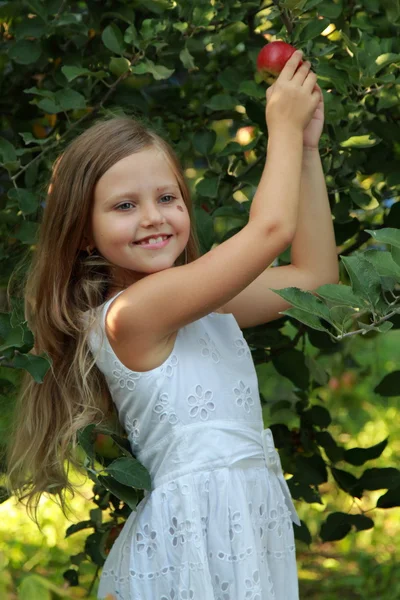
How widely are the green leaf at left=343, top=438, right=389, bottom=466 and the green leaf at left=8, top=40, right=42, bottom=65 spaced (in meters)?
1.13

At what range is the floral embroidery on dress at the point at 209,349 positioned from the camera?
162cm

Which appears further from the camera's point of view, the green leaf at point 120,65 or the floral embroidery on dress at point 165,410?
the green leaf at point 120,65

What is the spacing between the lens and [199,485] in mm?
1524

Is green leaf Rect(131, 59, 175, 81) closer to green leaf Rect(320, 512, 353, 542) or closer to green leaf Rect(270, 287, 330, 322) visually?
green leaf Rect(270, 287, 330, 322)

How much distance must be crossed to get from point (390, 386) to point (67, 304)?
778 millimetres

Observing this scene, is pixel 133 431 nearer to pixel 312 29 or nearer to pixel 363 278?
pixel 363 278

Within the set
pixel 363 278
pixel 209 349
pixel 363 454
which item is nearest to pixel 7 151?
pixel 209 349

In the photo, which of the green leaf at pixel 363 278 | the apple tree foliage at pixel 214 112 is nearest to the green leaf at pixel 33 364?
the apple tree foliage at pixel 214 112

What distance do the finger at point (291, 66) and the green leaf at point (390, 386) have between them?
0.79 meters

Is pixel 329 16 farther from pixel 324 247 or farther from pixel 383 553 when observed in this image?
pixel 383 553

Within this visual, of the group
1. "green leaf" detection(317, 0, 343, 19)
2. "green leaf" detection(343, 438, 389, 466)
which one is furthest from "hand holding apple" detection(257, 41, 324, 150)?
"green leaf" detection(343, 438, 389, 466)

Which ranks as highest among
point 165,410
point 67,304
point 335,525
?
point 67,304

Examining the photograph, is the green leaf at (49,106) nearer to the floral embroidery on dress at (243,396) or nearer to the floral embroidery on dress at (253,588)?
the floral embroidery on dress at (243,396)

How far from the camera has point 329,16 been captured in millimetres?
1813
